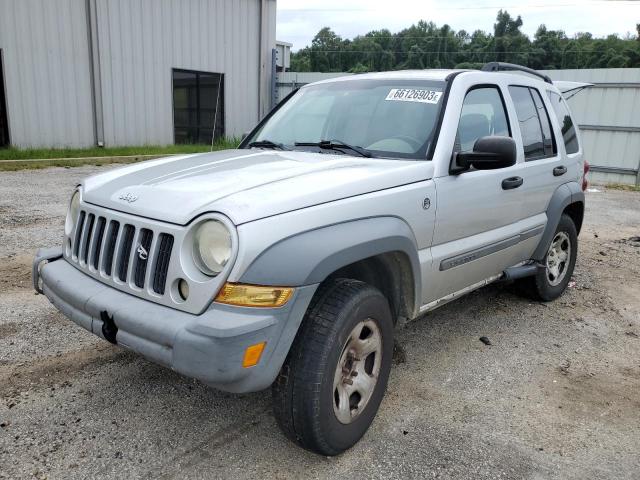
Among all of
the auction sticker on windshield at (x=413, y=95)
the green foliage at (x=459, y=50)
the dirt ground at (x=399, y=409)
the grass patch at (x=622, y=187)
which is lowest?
the grass patch at (x=622, y=187)

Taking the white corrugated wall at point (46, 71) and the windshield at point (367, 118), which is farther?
the white corrugated wall at point (46, 71)

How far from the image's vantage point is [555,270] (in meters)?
4.88

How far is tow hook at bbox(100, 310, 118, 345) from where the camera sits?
2.41 meters

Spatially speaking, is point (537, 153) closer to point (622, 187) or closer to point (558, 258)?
point (558, 258)

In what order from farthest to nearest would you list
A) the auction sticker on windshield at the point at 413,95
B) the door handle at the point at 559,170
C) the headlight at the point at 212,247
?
the door handle at the point at 559,170 < the auction sticker on windshield at the point at 413,95 < the headlight at the point at 212,247

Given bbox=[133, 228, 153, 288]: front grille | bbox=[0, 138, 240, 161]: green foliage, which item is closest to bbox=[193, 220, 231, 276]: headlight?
bbox=[133, 228, 153, 288]: front grille

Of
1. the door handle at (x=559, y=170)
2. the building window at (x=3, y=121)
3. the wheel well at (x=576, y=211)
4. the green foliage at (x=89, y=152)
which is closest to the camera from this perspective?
the door handle at (x=559, y=170)

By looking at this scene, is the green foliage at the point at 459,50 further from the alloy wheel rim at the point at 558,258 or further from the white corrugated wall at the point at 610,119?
the alloy wheel rim at the point at 558,258

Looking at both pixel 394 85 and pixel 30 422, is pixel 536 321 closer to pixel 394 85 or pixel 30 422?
pixel 394 85

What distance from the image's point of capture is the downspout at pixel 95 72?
12844mm

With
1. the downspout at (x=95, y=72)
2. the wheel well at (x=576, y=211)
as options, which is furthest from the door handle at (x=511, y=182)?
the downspout at (x=95, y=72)

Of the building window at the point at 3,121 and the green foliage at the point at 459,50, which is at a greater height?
the green foliage at the point at 459,50

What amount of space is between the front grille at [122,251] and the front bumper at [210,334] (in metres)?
0.10

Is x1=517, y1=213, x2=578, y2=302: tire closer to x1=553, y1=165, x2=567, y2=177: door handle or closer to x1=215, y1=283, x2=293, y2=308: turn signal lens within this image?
x1=553, y1=165, x2=567, y2=177: door handle
